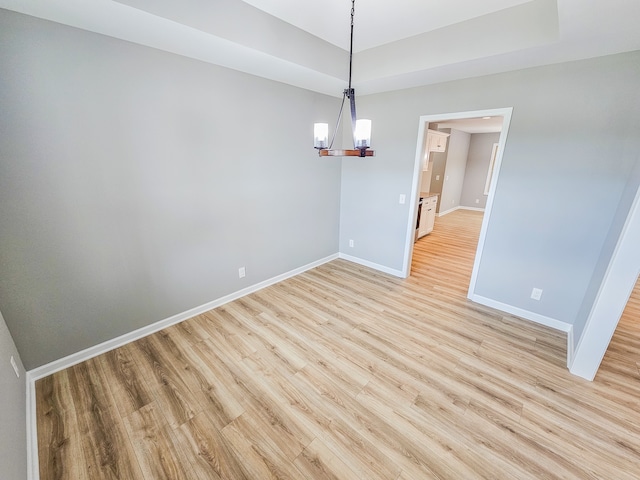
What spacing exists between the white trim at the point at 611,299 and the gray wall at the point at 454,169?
5.93 metres

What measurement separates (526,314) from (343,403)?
2.38 metres

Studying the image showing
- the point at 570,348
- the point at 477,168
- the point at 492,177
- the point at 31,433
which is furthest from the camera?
the point at 477,168

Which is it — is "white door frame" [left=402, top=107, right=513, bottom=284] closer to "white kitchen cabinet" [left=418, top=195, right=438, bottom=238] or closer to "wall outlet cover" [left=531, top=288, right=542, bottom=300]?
"wall outlet cover" [left=531, top=288, right=542, bottom=300]

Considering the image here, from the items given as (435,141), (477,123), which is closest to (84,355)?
(435,141)

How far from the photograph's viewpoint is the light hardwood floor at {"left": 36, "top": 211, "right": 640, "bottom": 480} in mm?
1434

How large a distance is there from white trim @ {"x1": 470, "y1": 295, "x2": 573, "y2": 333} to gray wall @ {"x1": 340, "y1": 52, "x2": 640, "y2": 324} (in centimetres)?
4

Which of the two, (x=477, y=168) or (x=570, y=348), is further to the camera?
(x=477, y=168)

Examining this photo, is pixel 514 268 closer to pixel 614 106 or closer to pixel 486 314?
pixel 486 314

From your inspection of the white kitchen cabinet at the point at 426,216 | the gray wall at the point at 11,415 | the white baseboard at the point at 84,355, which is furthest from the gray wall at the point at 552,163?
the gray wall at the point at 11,415

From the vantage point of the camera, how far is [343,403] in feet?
5.89

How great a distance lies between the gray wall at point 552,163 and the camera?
211 centimetres

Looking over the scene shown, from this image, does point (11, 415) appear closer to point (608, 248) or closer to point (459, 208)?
point (608, 248)

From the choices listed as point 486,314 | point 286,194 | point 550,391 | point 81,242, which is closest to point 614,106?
point 486,314

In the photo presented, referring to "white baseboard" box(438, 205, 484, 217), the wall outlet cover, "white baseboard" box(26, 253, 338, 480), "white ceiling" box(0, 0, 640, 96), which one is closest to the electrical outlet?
"white baseboard" box(26, 253, 338, 480)
